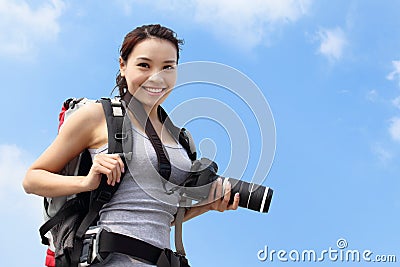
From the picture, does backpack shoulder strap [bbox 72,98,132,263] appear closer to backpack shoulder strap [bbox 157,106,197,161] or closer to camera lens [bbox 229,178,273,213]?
backpack shoulder strap [bbox 157,106,197,161]

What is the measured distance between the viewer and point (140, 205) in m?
2.48

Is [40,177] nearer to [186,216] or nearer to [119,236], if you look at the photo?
[119,236]

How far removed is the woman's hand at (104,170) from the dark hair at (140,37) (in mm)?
516

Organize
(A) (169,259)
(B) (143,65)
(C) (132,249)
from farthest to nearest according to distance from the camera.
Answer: (B) (143,65), (A) (169,259), (C) (132,249)

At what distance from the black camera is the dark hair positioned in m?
0.51

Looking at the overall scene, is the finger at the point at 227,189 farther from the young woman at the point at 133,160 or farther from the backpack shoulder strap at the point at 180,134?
the backpack shoulder strap at the point at 180,134

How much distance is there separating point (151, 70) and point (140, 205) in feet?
2.01

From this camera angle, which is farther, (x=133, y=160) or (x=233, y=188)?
(x=233, y=188)

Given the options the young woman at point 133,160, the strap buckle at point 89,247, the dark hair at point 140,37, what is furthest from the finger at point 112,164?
the dark hair at point 140,37

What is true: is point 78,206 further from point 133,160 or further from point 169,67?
point 169,67

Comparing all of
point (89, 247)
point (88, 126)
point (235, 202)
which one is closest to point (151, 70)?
point (88, 126)

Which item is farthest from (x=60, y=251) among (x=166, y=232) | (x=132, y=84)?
(x=132, y=84)

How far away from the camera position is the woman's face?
8.63ft

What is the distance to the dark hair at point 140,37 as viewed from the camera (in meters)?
2.68
